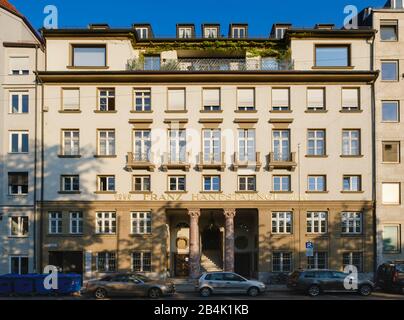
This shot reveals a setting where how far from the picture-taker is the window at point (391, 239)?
120 ft

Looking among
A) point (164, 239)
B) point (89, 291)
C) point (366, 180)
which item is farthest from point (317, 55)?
point (89, 291)

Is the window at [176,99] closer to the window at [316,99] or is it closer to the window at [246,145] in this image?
the window at [246,145]

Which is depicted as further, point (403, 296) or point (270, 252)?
point (270, 252)

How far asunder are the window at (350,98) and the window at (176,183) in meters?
13.7

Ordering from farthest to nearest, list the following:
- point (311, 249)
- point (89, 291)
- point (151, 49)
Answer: point (151, 49), point (311, 249), point (89, 291)

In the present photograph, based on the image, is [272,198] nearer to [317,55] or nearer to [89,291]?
[317,55]

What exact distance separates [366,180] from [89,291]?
21940 mm

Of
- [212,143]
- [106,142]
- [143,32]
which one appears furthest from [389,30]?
[106,142]

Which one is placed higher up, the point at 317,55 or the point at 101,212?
the point at 317,55

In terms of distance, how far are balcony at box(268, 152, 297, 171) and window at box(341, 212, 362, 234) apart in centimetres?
544

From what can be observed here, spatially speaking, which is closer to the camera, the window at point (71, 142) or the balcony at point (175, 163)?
the balcony at point (175, 163)

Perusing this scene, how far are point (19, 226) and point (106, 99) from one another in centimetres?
1170

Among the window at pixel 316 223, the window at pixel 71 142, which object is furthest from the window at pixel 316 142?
the window at pixel 71 142

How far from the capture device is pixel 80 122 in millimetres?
36781
